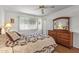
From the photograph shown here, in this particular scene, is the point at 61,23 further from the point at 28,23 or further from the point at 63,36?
the point at 28,23

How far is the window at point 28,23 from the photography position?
180 cm

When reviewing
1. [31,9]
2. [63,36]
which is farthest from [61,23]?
[31,9]

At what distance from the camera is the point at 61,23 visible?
184 cm

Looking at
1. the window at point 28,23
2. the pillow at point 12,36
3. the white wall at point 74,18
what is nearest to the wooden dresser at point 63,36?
the white wall at point 74,18

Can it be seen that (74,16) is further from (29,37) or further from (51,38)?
(29,37)

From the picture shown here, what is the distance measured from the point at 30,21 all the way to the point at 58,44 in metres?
0.60

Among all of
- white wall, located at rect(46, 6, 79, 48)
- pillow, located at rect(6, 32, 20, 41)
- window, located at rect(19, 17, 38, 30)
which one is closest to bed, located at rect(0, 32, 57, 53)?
pillow, located at rect(6, 32, 20, 41)

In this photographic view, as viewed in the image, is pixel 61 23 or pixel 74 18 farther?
pixel 61 23

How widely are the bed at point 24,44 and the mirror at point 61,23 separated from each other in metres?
0.25

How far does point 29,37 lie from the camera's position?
1.80m

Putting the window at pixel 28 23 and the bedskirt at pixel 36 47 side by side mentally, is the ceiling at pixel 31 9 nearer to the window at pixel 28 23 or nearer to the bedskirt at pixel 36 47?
the window at pixel 28 23

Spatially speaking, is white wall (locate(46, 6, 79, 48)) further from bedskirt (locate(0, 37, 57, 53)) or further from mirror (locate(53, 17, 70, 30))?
bedskirt (locate(0, 37, 57, 53))

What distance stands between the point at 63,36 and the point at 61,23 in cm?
22
